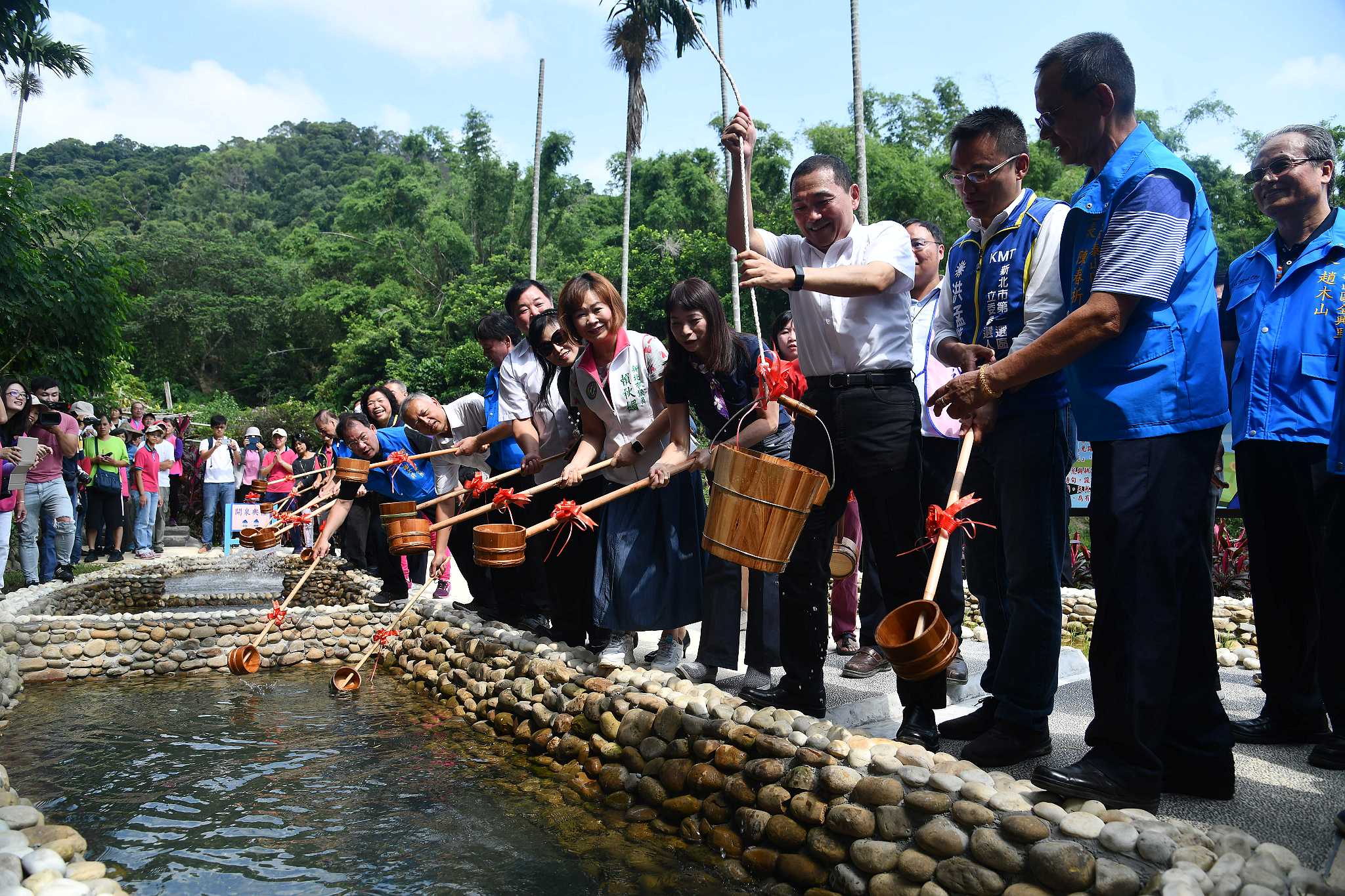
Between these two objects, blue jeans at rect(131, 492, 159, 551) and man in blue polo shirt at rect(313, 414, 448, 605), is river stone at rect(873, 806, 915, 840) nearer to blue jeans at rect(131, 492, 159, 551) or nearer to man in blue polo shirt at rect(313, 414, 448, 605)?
man in blue polo shirt at rect(313, 414, 448, 605)

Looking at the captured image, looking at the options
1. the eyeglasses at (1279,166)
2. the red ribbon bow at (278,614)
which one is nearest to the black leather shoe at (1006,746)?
the eyeglasses at (1279,166)

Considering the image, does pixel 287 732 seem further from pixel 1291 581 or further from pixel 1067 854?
pixel 1291 581

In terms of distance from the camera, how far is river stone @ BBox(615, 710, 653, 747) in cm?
450

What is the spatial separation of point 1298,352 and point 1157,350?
1.36 meters

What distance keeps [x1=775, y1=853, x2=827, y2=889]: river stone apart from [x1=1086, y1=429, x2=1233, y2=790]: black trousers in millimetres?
981

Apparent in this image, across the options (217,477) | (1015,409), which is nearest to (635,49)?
(217,477)

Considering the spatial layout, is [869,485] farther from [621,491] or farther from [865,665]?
[865,665]

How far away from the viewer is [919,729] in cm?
374

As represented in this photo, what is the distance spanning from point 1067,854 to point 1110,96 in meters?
2.22

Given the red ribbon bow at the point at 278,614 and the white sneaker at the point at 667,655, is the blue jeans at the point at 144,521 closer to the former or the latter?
the red ribbon bow at the point at 278,614

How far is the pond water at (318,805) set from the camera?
11.9 feet

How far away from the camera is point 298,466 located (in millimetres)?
15031

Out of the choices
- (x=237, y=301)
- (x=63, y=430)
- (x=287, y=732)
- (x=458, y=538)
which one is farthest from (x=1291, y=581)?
(x=237, y=301)

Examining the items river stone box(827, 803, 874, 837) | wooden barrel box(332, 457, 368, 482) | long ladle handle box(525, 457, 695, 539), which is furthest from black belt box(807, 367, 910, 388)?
wooden barrel box(332, 457, 368, 482)
